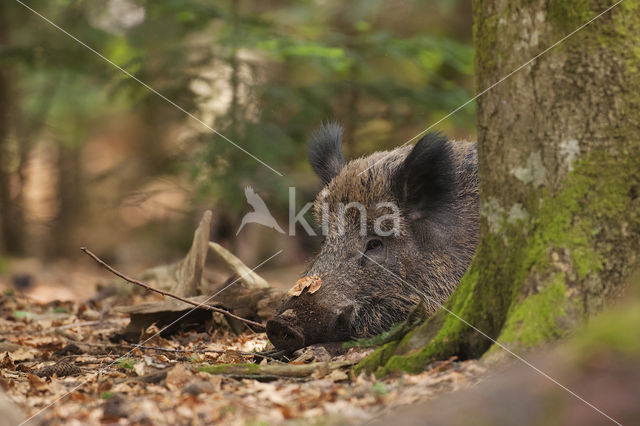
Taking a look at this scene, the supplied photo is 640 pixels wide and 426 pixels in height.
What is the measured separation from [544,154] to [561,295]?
Result: 75 centimetres

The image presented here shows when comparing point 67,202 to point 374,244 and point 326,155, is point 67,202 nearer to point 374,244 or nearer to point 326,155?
point 326,155

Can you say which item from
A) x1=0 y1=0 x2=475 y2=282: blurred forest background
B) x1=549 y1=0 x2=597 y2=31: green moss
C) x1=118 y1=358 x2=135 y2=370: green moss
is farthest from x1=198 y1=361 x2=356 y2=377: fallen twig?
x1=0 y1=0 x2=475 y2=282: blurred forest background

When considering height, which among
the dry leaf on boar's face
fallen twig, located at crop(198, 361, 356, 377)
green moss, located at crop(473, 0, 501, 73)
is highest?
green moss, located at crop(473, 0, 501, 73)

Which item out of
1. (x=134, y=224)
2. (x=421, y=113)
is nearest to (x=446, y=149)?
(x=421, y=113)

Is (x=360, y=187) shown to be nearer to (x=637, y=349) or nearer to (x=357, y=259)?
(x=357, y=259)

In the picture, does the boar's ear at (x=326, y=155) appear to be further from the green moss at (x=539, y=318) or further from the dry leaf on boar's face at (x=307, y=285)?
the green moss at (x=539, y=318)

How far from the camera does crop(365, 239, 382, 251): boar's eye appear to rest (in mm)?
5764

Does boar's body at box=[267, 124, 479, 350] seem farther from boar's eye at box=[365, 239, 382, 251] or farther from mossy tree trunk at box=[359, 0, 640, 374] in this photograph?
mossy tree trunk at box=[359, 0, 640, 374]

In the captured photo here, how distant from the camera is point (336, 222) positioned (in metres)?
5.91

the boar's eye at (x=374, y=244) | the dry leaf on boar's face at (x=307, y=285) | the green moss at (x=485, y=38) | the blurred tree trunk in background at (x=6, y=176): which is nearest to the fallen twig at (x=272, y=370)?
the dry leaf on boar's face at (x=307, y=285)

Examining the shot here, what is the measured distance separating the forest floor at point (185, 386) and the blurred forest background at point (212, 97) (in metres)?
2.69

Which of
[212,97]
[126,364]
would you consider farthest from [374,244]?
[212,97]

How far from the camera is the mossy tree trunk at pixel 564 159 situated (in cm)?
344

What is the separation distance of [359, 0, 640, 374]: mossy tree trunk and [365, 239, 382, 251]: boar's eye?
2129mm
